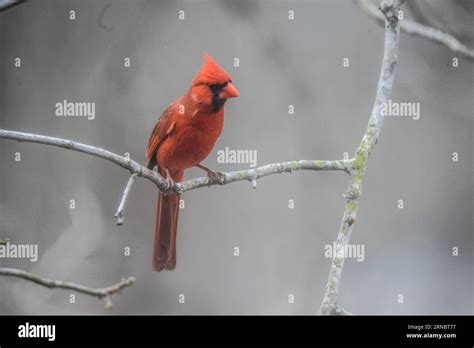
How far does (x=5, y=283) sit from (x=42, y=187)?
2.40 ft

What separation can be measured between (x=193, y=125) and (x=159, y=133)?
0.27 metres

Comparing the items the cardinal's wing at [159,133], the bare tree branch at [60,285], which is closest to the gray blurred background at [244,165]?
the cardinal's wing at [159,133]

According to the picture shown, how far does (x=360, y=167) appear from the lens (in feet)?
12.4

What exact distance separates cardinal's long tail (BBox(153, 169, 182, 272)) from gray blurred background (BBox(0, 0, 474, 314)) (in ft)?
1.20

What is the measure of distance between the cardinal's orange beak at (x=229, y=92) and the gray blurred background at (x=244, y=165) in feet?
2.45

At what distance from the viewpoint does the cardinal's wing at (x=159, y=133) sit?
4.09 meters

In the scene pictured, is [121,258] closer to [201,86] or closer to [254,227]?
[254,227]
